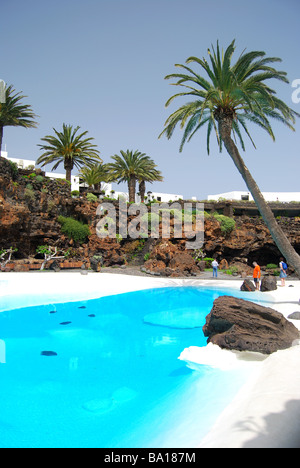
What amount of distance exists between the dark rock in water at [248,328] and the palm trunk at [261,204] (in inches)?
194

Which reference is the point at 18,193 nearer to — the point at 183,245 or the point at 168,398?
the point at 183,245

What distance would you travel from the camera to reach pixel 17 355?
7770mm

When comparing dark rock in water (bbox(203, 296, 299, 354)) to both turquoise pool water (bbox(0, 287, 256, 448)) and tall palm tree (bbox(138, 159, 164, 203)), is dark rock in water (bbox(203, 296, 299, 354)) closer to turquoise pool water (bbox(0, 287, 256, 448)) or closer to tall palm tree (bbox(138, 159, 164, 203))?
turquoise pool water (bbox(0, 287, 256, 448))

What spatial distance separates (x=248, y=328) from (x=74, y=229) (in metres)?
22.4

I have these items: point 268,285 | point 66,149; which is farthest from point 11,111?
point 268,285

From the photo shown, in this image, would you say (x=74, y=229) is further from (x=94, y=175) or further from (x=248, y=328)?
(x=248, y=328)

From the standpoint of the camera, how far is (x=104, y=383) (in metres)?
6.07

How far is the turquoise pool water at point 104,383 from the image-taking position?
14.4 feet

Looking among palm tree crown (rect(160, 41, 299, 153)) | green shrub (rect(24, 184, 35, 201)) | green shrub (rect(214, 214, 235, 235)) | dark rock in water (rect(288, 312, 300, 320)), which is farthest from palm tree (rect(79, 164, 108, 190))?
dark rock in water (rect(288, 312, 300, 320))

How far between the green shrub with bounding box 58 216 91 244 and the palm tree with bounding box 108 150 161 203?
29.0 feet

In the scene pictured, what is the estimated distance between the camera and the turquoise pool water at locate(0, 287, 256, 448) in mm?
4393

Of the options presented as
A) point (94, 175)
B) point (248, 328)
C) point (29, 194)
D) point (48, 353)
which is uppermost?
point (94, 175)

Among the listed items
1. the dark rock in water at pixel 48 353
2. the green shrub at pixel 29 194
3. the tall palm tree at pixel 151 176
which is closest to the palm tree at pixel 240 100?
the dark rock in water at pixel 48 353
